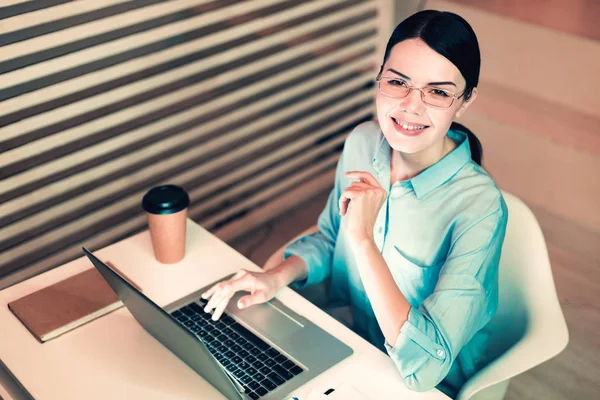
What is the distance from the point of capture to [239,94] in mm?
2793

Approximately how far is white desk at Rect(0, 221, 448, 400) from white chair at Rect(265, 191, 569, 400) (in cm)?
21

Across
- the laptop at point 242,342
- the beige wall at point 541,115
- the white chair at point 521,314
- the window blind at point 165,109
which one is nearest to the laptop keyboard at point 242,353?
the laptop at point 242,342

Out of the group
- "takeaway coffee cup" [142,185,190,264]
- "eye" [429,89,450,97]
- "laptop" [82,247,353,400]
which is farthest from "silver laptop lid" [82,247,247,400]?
"eye" [429,89,450,97]

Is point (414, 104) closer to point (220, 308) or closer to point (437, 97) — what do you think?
point (437, 97)

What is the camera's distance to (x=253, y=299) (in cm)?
156

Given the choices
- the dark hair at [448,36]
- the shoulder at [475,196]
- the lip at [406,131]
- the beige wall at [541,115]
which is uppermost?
the dark hair at [448,36]

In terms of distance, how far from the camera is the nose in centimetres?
151

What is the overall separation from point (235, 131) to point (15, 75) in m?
0.95

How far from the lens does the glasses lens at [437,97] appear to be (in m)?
1.51

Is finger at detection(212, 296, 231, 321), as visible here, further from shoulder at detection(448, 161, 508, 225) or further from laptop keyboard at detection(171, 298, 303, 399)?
shoulder at detection(448, 161, 508, 225)

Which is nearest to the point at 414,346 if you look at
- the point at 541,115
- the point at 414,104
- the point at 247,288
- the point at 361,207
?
the point at 361,207

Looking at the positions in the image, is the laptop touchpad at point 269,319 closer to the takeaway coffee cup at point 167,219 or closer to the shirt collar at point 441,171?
the takeaway coffee cup at point 167,219

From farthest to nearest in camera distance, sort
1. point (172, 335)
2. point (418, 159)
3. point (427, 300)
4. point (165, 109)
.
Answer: point (165, 109) → point (418, 159) → point (427, 300) → point (172, 335)

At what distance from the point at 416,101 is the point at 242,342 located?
61 cm
